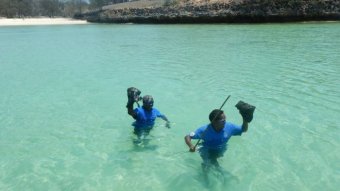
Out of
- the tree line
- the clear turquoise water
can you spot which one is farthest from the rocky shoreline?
the tree line

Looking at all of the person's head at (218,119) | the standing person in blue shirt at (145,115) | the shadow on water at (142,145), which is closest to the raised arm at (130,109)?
the standing person in blue shirt at (145,115)

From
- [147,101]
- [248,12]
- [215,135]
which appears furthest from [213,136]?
[248,12]

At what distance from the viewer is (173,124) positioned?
7875 mm

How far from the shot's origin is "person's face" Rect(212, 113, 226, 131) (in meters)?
5.10

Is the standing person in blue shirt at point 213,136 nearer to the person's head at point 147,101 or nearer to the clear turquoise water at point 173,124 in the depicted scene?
the clear turquoise water at point 173,124

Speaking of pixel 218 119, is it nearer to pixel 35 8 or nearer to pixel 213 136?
pixel 213 136

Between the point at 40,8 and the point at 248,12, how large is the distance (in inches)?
3795

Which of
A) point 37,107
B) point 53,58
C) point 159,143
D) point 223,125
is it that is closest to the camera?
point 223,125

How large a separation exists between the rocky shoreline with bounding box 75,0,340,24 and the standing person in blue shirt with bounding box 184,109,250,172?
32.9 m

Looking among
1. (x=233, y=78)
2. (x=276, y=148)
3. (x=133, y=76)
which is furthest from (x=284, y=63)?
(x=276, y=148)

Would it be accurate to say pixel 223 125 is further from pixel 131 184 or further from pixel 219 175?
pixel 131 184

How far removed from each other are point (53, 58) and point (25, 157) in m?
12.2

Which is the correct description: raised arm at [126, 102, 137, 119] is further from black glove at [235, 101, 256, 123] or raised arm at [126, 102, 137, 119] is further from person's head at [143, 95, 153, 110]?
black glove at [235, 101, 256, 123]

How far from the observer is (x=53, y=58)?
58.7ft
